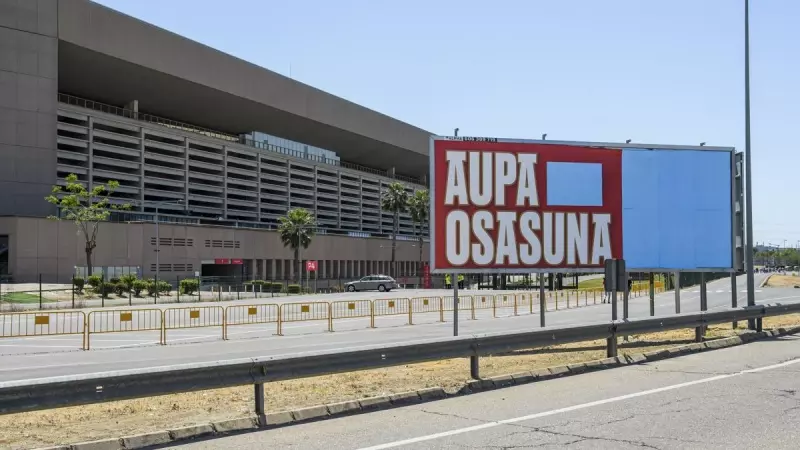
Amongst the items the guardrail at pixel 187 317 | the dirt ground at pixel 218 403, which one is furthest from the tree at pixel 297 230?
the dirt ground at pixel 218 403

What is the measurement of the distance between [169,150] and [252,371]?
75133mm

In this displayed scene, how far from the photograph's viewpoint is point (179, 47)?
243 ft

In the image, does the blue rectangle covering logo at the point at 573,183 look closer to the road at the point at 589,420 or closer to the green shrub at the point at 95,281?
the road at the point at 589,420

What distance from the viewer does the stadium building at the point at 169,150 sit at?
60969mm

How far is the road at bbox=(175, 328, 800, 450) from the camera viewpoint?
7734 millimetres

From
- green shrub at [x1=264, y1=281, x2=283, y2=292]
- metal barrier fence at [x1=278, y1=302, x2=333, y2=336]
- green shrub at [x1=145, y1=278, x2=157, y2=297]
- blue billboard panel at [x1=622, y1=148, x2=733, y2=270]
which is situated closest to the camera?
blue billboard panel at [x1=622, y1=148, x2=733, y2=270]

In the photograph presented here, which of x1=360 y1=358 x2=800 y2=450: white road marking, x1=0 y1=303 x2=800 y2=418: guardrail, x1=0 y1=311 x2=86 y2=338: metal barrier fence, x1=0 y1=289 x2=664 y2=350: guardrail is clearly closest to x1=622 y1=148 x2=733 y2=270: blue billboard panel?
x1=0 y1=303 x2=800 y2=418: guardrail

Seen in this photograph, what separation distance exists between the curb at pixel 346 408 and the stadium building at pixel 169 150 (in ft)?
179

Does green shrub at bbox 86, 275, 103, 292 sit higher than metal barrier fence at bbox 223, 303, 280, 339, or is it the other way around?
green shrub at bbox 86, 275, 103, 292

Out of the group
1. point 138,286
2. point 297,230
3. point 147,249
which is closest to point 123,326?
point 138,286

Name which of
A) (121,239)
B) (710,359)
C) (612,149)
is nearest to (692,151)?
(612,149)

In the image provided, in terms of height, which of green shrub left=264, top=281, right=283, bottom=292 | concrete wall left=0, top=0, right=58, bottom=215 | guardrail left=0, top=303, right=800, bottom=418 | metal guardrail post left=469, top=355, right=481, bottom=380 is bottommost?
green shrub left=264, top=281, right=283, bottom=292

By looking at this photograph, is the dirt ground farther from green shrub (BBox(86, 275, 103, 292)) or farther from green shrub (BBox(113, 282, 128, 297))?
green shrub (BBox(86, 275, 103, 292))

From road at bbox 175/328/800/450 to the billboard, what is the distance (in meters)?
5.47
